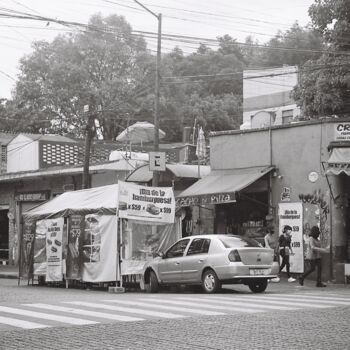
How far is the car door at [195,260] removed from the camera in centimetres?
1825

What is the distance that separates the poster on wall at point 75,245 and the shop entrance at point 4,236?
62.6ft

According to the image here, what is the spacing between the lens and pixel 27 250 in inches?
969

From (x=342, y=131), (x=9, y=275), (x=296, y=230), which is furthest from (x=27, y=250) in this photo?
(x=342, y=131)

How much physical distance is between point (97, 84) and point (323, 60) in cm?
3127

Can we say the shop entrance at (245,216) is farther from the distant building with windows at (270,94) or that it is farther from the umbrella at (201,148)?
the distant building with windows at (270,94)


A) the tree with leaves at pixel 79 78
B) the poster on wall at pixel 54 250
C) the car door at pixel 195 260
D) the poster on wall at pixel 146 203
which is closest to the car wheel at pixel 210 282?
the car door at pixel 195 260

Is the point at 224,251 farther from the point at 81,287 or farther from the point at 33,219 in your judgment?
the point at 33,219

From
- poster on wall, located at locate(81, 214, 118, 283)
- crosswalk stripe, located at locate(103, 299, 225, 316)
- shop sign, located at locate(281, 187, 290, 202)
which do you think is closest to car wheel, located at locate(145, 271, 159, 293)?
poster on wall, located at locate(81, 214, 118, 283)

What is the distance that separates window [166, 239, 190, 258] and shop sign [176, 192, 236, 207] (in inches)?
220

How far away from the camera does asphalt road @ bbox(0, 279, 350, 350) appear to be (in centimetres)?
910

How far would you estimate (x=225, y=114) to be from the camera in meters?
57.4

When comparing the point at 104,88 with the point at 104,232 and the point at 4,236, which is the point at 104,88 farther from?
the point at 104,232

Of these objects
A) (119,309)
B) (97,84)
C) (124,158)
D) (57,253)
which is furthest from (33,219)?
(97,84)

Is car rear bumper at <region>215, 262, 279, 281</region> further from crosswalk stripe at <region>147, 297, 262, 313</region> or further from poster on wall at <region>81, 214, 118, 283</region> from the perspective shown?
poster on wall at <region>81, 214, 118, 283</region>
